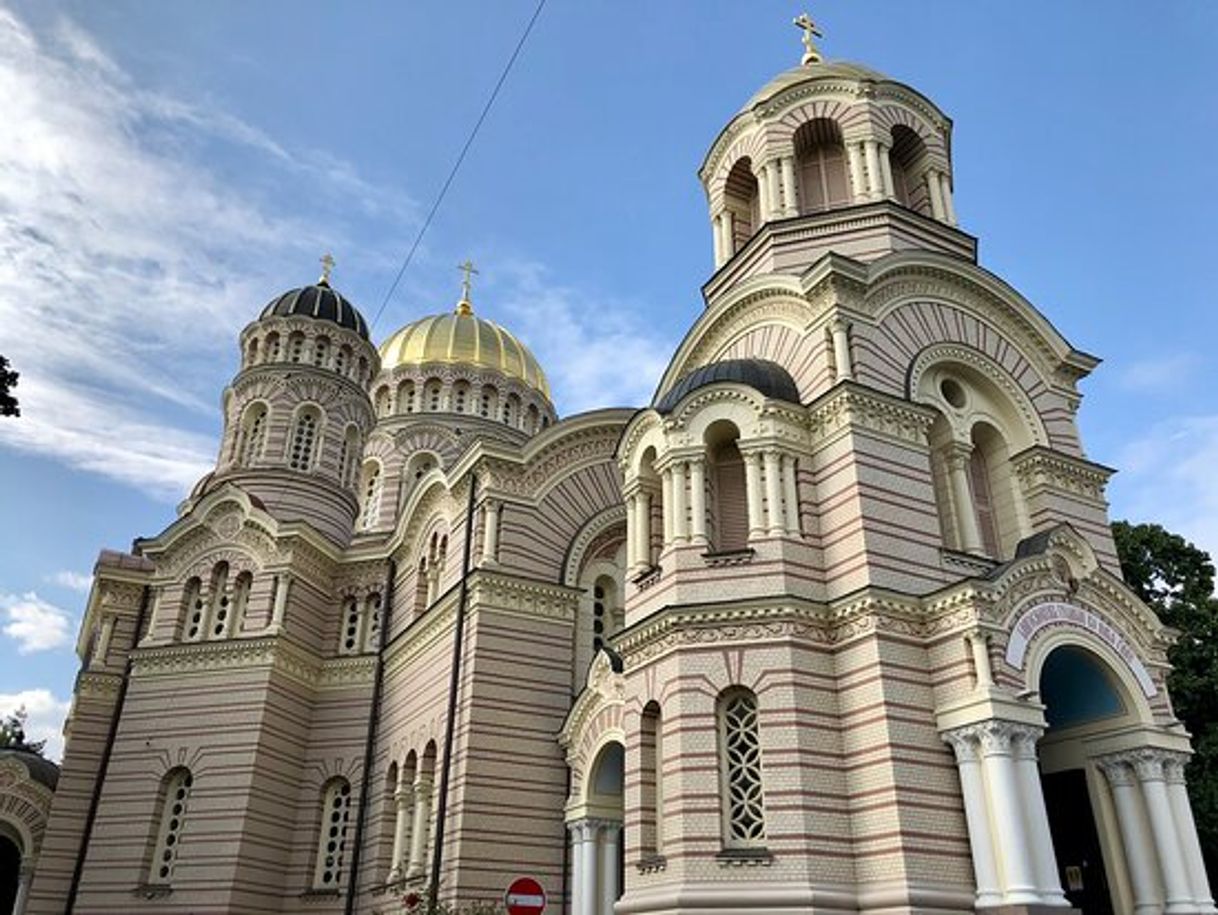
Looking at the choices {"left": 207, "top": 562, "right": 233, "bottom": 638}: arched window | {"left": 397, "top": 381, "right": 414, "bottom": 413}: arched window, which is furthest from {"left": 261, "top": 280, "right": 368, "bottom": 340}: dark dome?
{"left": 207, "top": 562, "right": 233, "bottom": 638}: arched window

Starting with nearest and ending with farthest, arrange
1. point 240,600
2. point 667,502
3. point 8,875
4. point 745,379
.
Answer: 1. point 667,502
2. point 745,379
3. point 240,600
4. point 8,875

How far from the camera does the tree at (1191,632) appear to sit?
2069 centimetres

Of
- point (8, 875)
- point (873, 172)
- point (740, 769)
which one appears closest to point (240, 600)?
point (8, 875)

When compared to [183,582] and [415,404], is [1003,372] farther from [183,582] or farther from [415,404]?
[415,404]

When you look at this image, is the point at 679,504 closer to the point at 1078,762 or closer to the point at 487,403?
the point at 1078,762

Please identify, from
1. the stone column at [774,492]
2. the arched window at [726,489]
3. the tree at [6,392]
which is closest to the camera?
the tree at [6,392]

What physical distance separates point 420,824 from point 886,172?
50.7 feet

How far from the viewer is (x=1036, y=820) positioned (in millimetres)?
12570

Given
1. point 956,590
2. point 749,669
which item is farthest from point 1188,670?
point 749,669

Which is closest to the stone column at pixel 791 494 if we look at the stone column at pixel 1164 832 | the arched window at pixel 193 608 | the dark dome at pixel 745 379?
the dark dome at pixel 745 379

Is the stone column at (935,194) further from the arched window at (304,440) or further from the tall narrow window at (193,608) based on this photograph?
the tall narrow window at (193,608)

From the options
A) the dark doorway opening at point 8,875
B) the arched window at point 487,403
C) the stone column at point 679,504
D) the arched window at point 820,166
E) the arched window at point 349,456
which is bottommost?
the dark doorway opening at point 8,875

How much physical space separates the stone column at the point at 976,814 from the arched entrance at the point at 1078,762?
7.60 feet

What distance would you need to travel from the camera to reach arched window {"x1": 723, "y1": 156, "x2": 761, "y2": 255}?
850 inches
